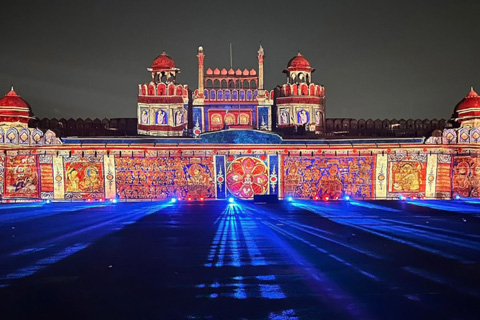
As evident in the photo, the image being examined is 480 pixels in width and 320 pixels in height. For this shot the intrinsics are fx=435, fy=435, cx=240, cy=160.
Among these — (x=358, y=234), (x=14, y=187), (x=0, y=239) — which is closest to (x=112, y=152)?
(x=14, y=187)

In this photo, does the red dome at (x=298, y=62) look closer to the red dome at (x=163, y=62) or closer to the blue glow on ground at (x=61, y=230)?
the red dome at (x=163, y=62)

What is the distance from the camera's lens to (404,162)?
22.3 meters

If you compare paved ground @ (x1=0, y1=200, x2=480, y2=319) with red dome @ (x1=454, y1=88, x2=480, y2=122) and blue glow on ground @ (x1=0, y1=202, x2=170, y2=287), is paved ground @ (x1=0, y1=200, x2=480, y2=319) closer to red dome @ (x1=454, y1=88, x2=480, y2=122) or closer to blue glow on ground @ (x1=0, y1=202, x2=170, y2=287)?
blue glow on ground @ (x1=0, y1=202, x2=170, y2=287)

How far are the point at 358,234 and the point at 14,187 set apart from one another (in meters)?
18.0

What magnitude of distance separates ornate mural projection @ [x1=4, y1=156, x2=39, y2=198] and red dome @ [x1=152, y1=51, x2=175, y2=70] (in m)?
15.4

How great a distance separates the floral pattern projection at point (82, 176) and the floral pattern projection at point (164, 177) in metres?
0.99

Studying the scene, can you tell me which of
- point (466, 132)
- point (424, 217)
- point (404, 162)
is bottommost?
point (424, 217)

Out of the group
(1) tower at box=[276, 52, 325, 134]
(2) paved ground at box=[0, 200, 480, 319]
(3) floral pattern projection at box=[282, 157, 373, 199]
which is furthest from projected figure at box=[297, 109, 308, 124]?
(2) paved ground at box=[0, 200, 480, 319]

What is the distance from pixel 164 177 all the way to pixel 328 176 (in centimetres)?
844

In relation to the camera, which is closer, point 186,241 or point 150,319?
point 150,319

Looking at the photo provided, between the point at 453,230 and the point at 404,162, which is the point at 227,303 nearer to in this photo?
the point at 453,230

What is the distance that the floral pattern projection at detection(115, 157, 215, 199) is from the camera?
72.7ft

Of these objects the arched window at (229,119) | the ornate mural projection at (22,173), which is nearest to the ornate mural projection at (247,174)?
the ornate mural projection at (22,173)

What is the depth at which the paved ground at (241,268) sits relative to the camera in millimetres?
5949
